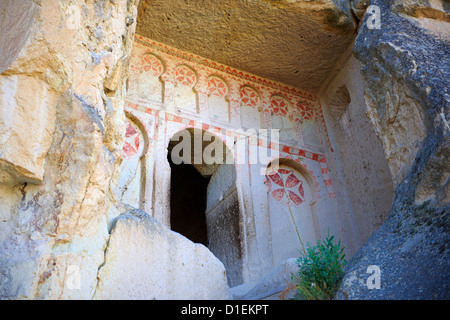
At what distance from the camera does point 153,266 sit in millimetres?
3430

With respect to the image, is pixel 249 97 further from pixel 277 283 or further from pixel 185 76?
pixel 277 283

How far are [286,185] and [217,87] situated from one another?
1.85 m

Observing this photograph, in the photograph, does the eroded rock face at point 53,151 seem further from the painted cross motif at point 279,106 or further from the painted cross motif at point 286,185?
the painted cross motif at point 279,106

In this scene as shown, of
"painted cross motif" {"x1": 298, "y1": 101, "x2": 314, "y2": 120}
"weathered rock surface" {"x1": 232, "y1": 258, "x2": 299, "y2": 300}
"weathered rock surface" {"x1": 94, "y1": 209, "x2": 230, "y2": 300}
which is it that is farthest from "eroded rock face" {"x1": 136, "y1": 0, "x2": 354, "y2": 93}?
"weathered rock surface" {"x1": 232, "y1": 258, "x2": 299, "y2": 300}

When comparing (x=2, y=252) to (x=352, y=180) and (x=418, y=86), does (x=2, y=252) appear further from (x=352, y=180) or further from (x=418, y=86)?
(x=352, y=180)

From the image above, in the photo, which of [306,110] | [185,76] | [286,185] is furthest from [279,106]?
[185,76]

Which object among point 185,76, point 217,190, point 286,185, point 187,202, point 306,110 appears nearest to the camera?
point 217,190

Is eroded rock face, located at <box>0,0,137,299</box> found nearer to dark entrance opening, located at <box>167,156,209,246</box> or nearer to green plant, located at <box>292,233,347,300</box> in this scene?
green plant, located at <box>292,233,347,300</box>

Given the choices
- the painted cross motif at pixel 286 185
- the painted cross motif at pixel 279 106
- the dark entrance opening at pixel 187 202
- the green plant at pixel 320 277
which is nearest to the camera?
the green plant at pixel 320 277

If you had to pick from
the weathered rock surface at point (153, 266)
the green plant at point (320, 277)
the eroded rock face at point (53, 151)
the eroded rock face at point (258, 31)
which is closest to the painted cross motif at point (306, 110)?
the eroded rock face at point (258, 31)

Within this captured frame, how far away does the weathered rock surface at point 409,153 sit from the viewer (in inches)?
125

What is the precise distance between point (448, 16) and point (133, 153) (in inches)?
158

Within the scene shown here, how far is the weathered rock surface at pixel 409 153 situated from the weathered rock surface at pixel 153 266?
1051 mm
